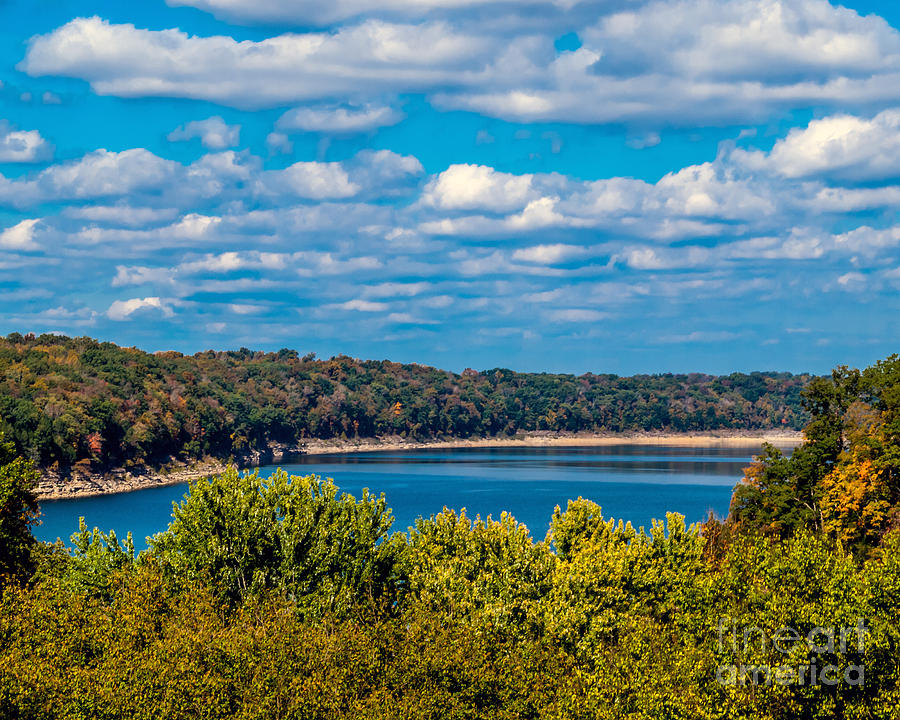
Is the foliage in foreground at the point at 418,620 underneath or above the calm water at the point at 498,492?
above

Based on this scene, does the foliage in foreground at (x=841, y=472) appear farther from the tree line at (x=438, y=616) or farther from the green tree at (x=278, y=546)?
the green tree at (x=278, y=546)

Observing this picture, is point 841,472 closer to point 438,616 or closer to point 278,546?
point 438,616

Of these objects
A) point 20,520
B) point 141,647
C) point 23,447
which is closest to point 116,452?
point 23,447

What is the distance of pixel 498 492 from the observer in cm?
13625

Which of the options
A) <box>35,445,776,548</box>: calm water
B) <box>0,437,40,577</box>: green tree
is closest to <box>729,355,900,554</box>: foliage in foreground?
<box>0,437,40,577</box>: green tree

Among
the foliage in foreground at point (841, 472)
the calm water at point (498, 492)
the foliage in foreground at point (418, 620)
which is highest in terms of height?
the foliage in foreground at point (841, 472)

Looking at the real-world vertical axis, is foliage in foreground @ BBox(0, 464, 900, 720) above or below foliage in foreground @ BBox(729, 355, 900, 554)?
below

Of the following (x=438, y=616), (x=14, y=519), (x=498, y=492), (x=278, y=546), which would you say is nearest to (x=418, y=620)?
(x=438, y=616)

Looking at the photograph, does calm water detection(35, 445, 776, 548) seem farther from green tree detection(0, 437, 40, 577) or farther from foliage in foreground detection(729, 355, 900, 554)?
green tree detection(0, 437, 40, 577)

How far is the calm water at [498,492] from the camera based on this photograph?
10556 centimetres

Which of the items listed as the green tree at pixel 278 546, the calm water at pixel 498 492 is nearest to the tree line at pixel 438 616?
the green tree at pixel 278 546

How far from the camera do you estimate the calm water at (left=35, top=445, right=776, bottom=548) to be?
346 feet

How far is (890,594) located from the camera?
28.7 metres

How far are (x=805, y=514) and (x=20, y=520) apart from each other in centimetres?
3727
